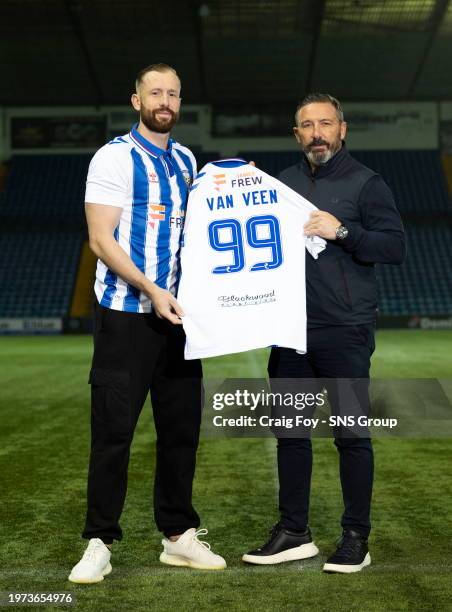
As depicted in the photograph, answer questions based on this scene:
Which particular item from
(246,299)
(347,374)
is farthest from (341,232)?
(347,374)

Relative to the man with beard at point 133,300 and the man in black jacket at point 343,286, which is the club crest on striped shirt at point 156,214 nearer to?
the man with beard at point 133,300

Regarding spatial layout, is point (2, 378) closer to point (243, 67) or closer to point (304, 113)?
point (304, 113)

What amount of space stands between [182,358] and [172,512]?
25.8 inches

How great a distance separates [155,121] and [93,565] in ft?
5.62

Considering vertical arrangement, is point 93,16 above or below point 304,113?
above

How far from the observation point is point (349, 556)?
329 centimetres

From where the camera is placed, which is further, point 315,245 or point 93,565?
point 315,245

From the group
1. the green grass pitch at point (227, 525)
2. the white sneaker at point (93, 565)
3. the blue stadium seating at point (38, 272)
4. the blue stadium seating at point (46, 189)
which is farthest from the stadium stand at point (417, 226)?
the white sneaker at point (93, 565)

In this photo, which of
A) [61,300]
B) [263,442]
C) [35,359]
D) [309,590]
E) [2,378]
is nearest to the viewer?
[309,590]

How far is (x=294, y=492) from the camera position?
139 inches

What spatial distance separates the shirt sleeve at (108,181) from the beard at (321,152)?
2.41 feet

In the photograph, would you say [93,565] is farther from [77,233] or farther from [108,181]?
[77,233]

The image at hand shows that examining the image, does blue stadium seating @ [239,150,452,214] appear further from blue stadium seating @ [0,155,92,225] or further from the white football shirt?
the white football shirt

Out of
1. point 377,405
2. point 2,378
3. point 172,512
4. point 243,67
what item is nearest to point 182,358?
point 172,512
